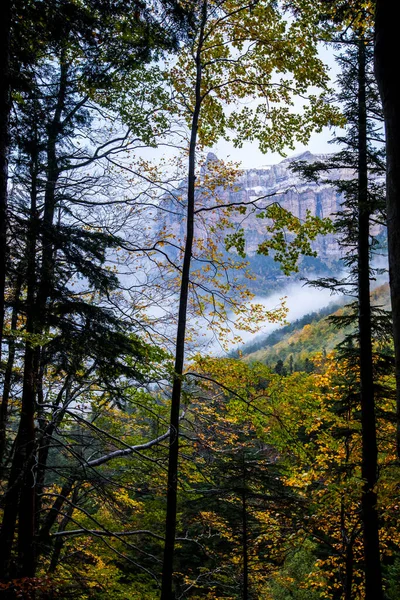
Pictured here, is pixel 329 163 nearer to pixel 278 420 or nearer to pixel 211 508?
pixel 278 420

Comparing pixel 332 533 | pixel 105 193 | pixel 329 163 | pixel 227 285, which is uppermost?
pixel 329 163

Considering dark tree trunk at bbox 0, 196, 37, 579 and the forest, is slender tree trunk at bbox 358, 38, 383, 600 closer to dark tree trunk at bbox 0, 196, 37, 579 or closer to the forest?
the forest

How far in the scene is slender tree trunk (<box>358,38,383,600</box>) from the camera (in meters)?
7.16

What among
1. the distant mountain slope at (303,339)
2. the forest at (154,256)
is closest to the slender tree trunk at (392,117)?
the forest at (154,256)

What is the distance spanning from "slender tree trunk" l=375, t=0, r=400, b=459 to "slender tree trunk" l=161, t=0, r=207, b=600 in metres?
3.82

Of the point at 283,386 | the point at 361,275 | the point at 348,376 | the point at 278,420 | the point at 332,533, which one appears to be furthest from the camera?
the point at 332,533

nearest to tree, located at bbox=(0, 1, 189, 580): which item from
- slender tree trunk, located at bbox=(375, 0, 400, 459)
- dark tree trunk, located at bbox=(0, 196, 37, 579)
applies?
dark tree trunk, located at bbox=(0, 196, 37, 579)

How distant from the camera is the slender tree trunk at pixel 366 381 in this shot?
7.16 metres

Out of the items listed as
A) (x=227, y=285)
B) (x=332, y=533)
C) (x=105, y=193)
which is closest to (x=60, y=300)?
(x=105, y=193)

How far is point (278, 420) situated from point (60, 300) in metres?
3.90

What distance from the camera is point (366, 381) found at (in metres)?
7.90

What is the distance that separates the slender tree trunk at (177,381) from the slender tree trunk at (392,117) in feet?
12.5

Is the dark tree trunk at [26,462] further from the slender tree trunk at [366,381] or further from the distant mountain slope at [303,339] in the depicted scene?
the distant mountain slope at [303,339]

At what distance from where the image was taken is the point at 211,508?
8.72m
